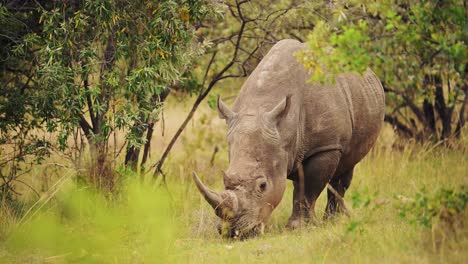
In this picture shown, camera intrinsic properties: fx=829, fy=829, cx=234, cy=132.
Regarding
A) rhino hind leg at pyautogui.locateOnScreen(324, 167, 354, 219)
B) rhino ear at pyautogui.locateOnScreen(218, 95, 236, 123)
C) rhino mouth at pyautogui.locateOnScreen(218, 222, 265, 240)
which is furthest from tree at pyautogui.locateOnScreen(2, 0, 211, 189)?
rhino hind leg at pyautogui.locateOnScreen(324, 167, 354, 219)

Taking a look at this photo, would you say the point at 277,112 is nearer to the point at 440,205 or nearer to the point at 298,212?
the point at 298,212

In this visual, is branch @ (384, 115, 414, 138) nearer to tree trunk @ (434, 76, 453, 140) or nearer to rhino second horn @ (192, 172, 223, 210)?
tree trunk @ (434, 76, 453, 140)

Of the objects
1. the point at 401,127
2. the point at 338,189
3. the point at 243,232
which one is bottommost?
the point at 401,127

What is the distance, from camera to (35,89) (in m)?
9.59

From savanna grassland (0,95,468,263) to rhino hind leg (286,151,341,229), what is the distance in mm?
197

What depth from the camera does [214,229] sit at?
8047 millimetres

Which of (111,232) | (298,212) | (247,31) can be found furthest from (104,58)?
(111,232)

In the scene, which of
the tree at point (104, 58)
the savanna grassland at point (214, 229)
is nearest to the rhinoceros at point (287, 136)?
the savanna grassland at point (214, 229)

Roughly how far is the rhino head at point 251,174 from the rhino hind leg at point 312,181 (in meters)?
0.54

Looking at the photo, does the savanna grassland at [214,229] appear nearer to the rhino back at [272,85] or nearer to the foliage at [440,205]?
the foliage at [440,205]

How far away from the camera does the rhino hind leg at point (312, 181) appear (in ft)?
27.2

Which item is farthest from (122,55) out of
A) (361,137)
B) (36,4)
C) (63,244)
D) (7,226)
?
(63,244)

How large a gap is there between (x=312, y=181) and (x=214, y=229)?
43.9 inches

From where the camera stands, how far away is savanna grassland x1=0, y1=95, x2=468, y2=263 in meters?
5.29
